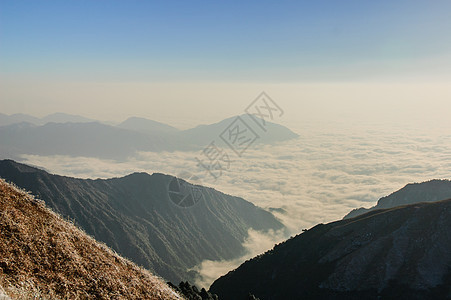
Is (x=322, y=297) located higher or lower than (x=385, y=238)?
lower

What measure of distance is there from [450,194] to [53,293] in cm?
21802

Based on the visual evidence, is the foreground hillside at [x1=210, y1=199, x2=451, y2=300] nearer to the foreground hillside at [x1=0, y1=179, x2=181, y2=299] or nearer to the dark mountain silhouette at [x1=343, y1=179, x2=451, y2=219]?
the foreground hillside at [x1=0, y1=179, x2=181, y2=299]

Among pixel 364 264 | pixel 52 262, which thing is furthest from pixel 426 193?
pixel 52 262

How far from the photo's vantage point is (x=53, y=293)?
19.8 metres

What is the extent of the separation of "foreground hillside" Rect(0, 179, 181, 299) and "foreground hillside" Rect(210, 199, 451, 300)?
69.5 m

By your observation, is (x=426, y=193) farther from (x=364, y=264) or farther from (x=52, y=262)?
(x=52, y=262)

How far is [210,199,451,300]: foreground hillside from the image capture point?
250ft

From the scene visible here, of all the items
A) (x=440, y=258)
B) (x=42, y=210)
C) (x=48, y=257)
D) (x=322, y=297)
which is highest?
(x=42, y=210)

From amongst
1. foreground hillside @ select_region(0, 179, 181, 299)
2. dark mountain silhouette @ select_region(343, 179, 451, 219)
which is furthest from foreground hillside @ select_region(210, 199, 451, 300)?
dark mountain silhouette @ select_region(343, 179, 451, 219)

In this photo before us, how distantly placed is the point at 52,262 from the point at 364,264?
8904 centimetres

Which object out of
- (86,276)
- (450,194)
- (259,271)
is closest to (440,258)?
(259,271)

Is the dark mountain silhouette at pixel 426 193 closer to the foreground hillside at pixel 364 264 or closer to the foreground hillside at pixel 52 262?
the foreground hillside at pixel 364 264

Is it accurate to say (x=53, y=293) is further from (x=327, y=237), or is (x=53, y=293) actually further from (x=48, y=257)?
(x=327, y=237)

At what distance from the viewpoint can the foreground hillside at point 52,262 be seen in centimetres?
1948
